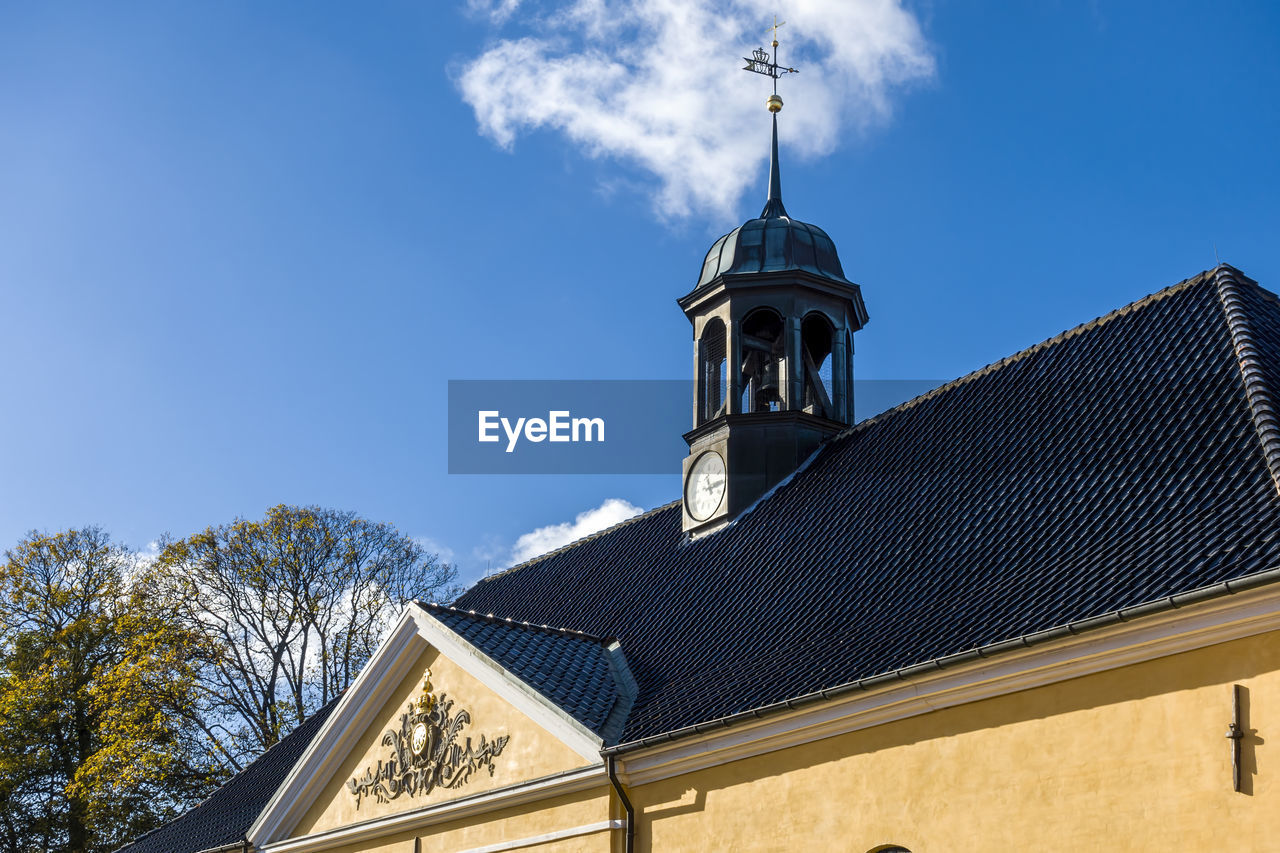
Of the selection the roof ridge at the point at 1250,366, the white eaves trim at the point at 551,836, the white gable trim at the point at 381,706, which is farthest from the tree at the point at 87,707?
the roof ridge at the point at 1250,366

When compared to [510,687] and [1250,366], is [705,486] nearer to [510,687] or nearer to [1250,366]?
[510,687]

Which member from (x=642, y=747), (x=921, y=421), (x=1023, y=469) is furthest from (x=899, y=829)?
(x=921, y=421)

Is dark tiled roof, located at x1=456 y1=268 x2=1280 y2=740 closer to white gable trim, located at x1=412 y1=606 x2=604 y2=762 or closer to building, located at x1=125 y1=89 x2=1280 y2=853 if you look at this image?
building, located at x1=125 y1=89 x2=1280 y2=853

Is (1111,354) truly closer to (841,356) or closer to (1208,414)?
(1208,414)

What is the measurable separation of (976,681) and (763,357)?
1072cm

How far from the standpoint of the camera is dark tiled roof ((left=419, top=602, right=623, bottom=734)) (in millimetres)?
15477

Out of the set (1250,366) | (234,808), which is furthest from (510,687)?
(234,808)

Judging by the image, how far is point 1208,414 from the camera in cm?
1352

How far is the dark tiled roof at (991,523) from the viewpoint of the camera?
39.6ft

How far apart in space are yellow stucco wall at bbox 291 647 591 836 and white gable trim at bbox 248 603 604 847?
100mm

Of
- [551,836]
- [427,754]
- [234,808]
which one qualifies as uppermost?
[427,754]

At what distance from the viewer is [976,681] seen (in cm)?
1172

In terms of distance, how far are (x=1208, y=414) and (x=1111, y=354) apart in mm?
2810

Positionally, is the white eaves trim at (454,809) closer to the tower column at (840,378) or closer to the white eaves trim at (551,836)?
the white eaves trim at (551,836)
